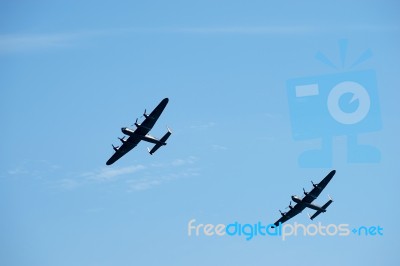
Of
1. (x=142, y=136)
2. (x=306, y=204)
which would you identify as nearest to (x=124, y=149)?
(x=142, y=136)

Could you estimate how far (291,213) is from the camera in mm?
103500

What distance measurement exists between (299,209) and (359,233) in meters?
21.5

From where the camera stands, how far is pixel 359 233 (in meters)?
80.4

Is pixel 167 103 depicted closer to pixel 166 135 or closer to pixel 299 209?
pixel 166 135

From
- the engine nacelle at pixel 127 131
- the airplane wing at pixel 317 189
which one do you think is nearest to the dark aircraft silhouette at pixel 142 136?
the engine nacelle at pixel 127 131

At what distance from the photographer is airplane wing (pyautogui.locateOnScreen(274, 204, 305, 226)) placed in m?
101

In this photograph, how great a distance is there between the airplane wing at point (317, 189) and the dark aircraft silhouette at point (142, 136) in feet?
81.4

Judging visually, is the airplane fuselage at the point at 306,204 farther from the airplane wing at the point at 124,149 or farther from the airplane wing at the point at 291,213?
the airplane wing at the point at 124,149

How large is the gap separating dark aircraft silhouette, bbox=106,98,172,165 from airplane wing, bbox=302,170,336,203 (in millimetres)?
24815

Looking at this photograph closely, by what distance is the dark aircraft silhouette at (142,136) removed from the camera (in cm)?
8706

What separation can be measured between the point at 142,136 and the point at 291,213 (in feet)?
99.9

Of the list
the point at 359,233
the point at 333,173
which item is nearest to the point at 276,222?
the point at 333,173

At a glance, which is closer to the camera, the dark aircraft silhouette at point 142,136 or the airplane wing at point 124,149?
the dark aircraft silhouette at point 142,136

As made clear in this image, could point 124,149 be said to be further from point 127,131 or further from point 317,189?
point 317,189
